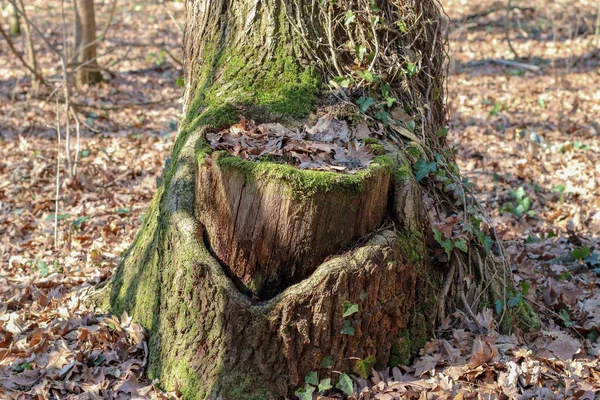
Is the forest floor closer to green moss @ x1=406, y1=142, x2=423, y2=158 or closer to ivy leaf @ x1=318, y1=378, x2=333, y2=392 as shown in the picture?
ivy leaf @ x1=318, y1=378, x2=333, y2=392

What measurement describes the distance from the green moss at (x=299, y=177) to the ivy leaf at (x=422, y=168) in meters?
0.72

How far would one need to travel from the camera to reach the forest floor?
3.33 meters

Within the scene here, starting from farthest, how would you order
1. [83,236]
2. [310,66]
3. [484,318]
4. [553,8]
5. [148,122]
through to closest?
[553,8], [148,122], [83,236], [310,66], [484,318]

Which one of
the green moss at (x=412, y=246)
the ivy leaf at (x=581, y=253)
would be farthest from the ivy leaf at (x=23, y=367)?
the ivy leaf at (x=581, y=253)

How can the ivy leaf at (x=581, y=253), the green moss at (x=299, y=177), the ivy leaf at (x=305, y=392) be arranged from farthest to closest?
the ivy leaf at (x=581, y=253)
the ivy leaf at (x=305, y=392)
the green moss at (x=299, y=177)

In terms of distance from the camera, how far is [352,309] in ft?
10.1

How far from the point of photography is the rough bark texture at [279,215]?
303 cm

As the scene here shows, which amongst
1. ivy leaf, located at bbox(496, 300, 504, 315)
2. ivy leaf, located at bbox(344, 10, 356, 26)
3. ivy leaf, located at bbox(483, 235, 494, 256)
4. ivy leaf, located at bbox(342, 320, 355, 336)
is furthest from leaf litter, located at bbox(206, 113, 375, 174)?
ivy leaf, located at bbox(496, 300, 504, 315)

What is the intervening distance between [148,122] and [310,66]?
20.9 feet

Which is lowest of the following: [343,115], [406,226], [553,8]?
[406,226]

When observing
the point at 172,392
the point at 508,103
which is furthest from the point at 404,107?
the point at 508,103

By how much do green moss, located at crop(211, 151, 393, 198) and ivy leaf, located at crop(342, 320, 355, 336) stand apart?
0.70 m

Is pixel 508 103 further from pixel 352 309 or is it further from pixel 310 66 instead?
pixel 352 309

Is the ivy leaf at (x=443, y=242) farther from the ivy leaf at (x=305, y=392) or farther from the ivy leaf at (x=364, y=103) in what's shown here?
the ivy leaf at (x=305, y=392)
